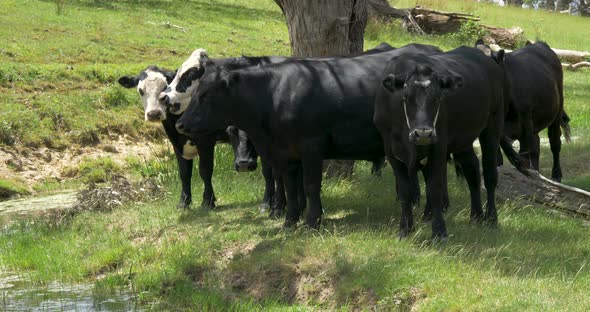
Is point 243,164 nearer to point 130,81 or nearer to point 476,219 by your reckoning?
point 130,81

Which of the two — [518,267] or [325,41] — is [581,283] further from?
[325,41]

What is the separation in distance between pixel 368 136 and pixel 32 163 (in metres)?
8.65

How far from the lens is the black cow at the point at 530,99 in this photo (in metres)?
12.8

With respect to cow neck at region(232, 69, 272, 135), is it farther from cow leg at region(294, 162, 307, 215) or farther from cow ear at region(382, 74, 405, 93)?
cow ear at region(382, 74, 405, 93)

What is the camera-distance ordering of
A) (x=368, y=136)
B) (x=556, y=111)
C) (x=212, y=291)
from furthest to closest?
(x=556, y=111) < (x=368, y=136) < (x=212, y=291)

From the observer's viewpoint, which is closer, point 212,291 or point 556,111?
point 212,291

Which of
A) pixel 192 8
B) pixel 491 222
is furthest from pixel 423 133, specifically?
pixel 192 8

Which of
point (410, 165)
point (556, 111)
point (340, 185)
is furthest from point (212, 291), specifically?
point (556, 111)

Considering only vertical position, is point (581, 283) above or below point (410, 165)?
below

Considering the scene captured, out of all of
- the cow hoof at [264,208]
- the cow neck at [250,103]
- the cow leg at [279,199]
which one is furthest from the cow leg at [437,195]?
the cow hoof at [264,208]

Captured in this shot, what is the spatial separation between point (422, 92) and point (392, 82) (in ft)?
1.06

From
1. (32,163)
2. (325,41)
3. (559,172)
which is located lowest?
(32,163)

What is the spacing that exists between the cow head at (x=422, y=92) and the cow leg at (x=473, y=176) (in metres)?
1.25

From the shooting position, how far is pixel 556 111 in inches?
531
